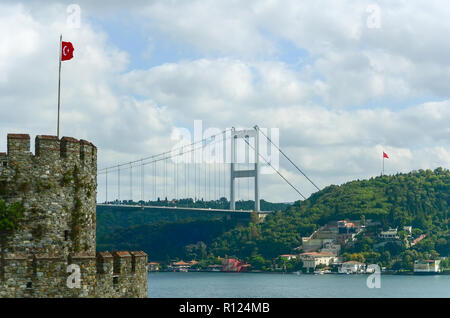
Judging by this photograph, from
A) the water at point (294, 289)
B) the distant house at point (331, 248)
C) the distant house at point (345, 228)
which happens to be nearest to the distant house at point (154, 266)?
the water at point (294, 289)

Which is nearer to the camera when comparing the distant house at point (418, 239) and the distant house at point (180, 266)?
the distant house at point (180, 266)

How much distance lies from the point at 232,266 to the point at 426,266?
4481cm

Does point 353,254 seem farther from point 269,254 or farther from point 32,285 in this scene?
point 32,285

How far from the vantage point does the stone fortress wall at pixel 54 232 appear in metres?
11.4

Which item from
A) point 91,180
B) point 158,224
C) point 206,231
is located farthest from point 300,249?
point 91,180

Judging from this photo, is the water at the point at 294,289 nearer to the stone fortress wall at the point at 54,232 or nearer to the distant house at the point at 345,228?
the distant house at the point at 345,228

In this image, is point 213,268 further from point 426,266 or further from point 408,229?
point 426,266

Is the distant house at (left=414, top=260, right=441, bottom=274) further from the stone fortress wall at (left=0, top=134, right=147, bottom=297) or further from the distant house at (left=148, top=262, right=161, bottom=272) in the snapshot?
the stone fortress wall at (left=0, top=134, right=147, bottom=297)

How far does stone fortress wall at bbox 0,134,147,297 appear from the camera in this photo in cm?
1142

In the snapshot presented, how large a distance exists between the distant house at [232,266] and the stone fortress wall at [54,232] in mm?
179851

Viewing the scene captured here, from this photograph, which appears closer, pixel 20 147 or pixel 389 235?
pixel 20 147

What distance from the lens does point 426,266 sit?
18012cm

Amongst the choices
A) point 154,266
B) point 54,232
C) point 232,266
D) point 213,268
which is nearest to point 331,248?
point 232,266

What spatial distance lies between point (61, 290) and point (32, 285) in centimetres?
41
